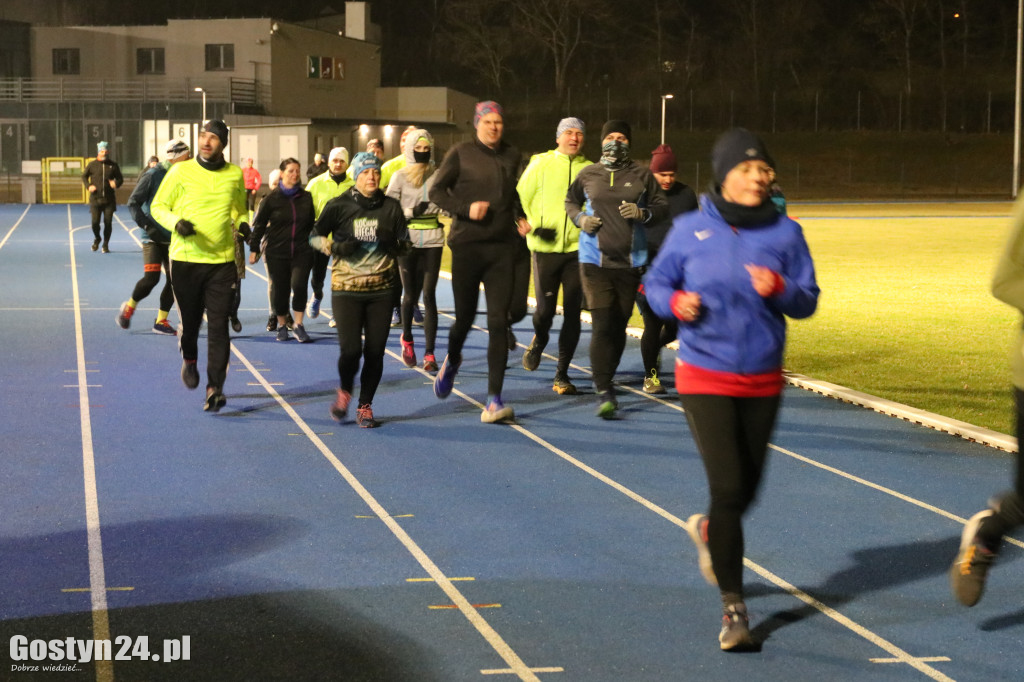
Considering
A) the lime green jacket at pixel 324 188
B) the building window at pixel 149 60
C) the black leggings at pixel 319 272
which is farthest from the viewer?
the building window at pixel 149 60

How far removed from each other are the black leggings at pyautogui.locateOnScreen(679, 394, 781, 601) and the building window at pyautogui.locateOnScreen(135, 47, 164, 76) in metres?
65.8

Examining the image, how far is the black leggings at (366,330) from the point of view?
9.51 meters

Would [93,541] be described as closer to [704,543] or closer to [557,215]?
[704,543]

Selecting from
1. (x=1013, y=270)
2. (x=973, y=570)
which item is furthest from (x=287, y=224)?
(x=1013, y=270)

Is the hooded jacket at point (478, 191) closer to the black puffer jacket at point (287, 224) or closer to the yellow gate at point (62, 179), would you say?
the black puffer jacket at point (287, 224)

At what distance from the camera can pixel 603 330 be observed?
9.95 m

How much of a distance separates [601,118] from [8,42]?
1508 inches

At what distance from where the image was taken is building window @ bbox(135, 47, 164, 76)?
67.2 meters

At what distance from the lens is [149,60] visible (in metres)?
67.4

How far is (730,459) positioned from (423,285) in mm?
7439

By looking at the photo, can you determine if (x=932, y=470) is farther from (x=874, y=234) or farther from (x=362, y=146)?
(x=362, y=146)

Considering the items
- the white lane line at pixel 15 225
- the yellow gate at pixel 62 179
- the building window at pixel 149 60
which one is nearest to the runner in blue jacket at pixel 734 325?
the white lane line at pixel 15 225

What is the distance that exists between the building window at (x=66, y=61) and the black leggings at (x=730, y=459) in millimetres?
68988

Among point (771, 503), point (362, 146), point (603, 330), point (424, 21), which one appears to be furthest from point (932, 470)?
point (424, 21)
